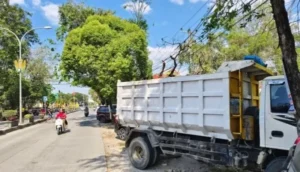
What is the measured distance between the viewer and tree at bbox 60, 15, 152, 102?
21.2 m

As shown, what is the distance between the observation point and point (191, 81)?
24.9 feet

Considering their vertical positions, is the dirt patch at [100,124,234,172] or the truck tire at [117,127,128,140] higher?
the truck tire at [117,127,128,140]

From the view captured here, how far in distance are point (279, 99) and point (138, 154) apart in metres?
4.46

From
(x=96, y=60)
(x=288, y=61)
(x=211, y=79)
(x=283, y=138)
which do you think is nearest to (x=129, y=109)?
(x=211, y=79)

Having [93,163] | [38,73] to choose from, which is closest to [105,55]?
[93,163]

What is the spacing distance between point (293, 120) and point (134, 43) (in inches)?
668

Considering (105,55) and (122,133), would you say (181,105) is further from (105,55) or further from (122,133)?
(105,55)

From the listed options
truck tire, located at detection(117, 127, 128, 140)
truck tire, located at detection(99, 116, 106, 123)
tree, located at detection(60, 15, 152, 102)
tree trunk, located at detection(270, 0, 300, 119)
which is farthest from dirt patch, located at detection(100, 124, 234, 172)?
truck tire, located at detection(99, 116, 106, 123)

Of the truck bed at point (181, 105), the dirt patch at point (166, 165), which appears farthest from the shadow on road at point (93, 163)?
the truck bed at point (181, 105)

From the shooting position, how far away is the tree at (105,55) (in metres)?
21.2

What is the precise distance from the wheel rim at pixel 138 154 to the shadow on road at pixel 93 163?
89 cm

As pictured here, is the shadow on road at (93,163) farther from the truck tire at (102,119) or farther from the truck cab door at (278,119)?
the truck tire at (102,119)

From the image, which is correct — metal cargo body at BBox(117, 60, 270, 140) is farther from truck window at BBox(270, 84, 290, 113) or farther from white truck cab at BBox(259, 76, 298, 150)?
truck window at BBox(270, 84, 290, 113)

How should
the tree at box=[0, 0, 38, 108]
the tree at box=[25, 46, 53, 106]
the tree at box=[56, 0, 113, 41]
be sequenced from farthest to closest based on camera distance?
the tree at box=[25, 46, 53, 106]
the tree at box=[0, 0, 38, 108]
the tree at box=[56, 0, 113, 41]
